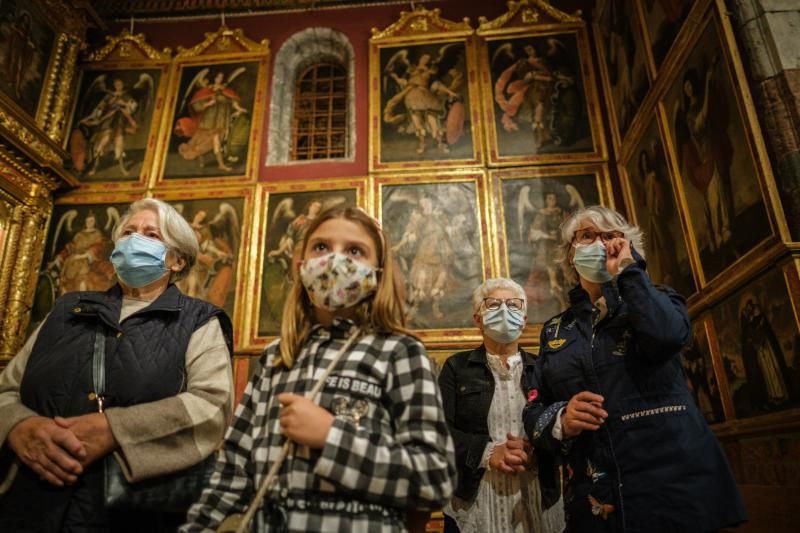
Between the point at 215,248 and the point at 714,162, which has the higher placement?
the point at 215,248

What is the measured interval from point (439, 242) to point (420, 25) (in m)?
3.74

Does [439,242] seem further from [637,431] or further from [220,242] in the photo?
[637,431]

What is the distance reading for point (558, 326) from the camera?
7.97 feet

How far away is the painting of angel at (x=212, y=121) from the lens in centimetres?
751

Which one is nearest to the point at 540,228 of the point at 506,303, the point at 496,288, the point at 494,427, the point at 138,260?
the point at 496,288

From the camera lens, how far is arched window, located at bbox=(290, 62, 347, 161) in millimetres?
8133

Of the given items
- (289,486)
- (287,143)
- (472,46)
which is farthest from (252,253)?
(289,486)

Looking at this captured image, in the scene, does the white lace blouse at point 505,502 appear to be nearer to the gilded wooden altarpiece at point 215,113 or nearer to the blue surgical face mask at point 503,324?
the blue surgical face mask at point 503,324

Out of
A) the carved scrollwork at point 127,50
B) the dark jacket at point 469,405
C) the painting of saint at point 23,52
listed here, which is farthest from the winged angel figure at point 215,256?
the dark jacket at point 469,405

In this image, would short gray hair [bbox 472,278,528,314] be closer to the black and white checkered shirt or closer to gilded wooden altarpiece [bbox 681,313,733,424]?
the black and white checkered shirt

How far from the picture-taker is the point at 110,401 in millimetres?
1962

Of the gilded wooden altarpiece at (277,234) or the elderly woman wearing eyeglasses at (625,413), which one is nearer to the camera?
the elderly woman wearing eyeglasses at (625,413)

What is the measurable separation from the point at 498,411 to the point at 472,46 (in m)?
6.57

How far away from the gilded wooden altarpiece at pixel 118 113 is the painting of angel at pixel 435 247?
3.75m
